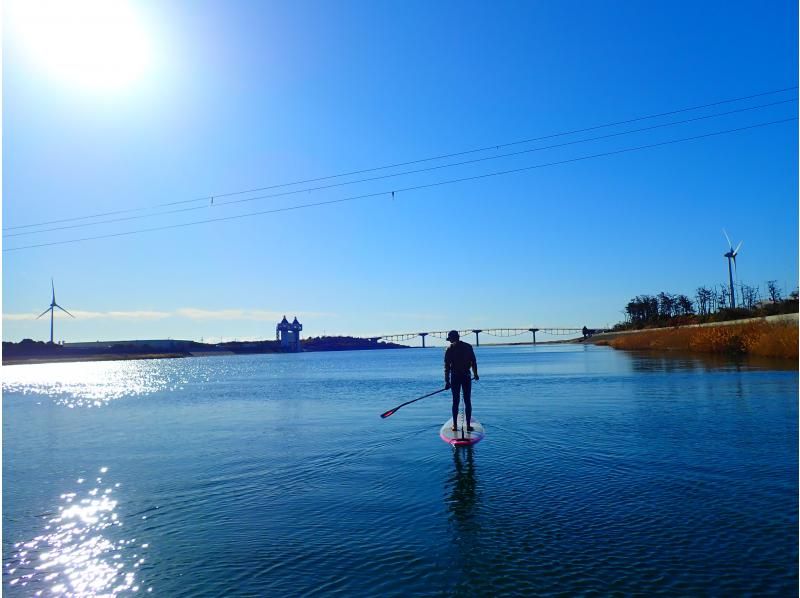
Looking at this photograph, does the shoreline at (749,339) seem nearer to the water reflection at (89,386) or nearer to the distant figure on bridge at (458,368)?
the distant figure on bridge at (458,368)

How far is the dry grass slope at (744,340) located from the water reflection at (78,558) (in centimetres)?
3450

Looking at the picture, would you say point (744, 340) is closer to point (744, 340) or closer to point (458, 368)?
point (744, 340)

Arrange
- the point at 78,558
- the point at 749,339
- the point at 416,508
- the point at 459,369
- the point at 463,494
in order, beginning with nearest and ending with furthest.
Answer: the point at 78,558
the point at 416,508
the point at 463,494
the point at 459,369
the point at 749,339

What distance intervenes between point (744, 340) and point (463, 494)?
130ft

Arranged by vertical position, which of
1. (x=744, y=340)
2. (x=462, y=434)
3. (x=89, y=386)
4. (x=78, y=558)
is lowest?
(x=78, y=558)

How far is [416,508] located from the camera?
7.81 meters

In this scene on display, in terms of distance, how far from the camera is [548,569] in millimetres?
5594

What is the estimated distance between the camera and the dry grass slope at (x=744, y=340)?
32.9m

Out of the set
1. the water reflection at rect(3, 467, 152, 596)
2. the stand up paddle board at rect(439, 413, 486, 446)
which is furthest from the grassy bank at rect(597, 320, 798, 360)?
the water reflection at rect(3, 467, 152, 596)

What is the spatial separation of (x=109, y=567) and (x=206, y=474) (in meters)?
4.38

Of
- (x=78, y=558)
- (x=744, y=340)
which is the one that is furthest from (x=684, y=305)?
(x=78, y=558)

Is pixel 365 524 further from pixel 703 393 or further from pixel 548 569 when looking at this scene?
pixel 703 393

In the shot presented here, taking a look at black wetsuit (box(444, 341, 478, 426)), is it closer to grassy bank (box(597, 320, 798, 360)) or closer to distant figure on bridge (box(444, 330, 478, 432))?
distant figure on bridge (box(444, 330, 478, 432))

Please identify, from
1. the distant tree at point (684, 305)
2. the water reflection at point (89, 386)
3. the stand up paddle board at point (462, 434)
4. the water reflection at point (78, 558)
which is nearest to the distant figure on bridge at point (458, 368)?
the stand up paddle board at point (462, 434)
